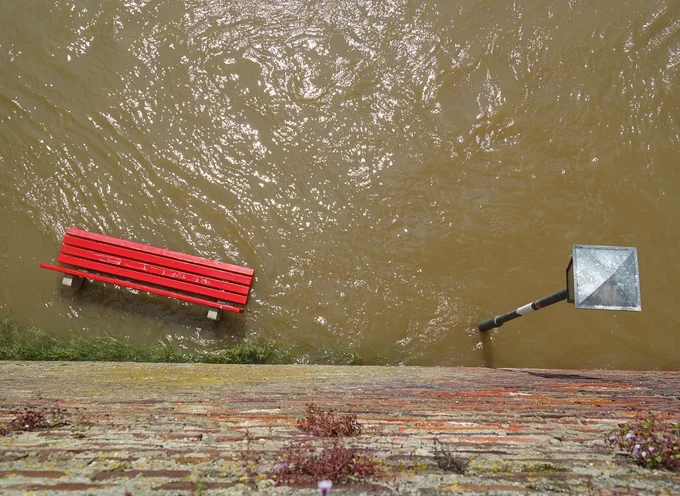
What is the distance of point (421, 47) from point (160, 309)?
16.1 feet

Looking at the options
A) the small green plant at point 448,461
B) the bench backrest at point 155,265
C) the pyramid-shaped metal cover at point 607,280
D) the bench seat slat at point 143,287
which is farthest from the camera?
the bench backrest at point 155,265

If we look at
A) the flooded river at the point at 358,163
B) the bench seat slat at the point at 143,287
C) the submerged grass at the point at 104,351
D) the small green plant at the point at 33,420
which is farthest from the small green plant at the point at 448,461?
the bench seat slat at the point at 143,287

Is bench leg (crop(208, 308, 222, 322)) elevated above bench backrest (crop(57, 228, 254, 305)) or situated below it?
below

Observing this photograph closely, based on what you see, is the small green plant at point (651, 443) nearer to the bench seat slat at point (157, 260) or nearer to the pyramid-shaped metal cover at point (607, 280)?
the pyramid-shaped metal cover at point (607, 280)

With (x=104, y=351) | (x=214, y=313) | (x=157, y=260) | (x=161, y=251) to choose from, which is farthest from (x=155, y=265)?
(x=104, y=351)

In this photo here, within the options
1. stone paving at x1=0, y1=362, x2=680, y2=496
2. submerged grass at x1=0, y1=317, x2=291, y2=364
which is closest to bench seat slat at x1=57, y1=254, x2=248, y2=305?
submerged grass at x1=0, y1=317, x2=291, y2=364

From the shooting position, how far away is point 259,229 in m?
6.46

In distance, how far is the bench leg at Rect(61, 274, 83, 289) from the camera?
6.16 m

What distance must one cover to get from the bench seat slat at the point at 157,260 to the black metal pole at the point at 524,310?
2.83m

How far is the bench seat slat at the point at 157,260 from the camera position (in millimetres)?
6152

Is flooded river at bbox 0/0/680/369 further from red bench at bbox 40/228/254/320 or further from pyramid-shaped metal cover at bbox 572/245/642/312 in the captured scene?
pyramid-shaped metal cover at bbox 572/245/642/312

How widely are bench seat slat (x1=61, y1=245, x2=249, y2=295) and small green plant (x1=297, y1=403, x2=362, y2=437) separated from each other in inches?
128

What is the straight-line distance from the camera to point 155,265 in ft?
20.4

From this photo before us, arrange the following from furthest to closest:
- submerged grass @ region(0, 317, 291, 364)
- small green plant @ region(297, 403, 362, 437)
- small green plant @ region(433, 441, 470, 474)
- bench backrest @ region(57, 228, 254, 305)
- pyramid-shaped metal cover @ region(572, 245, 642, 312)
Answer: bench backrest @ region(57, 228, 254, 305) < submerged grass @ region(0, 317, 291, 364) < pyramid-shaped metal cover @ region(572, 245, 642, 312) < small green plant @ region(297, 403, 362, 437) < small green plant @ region(433, 441, 470, 474)
